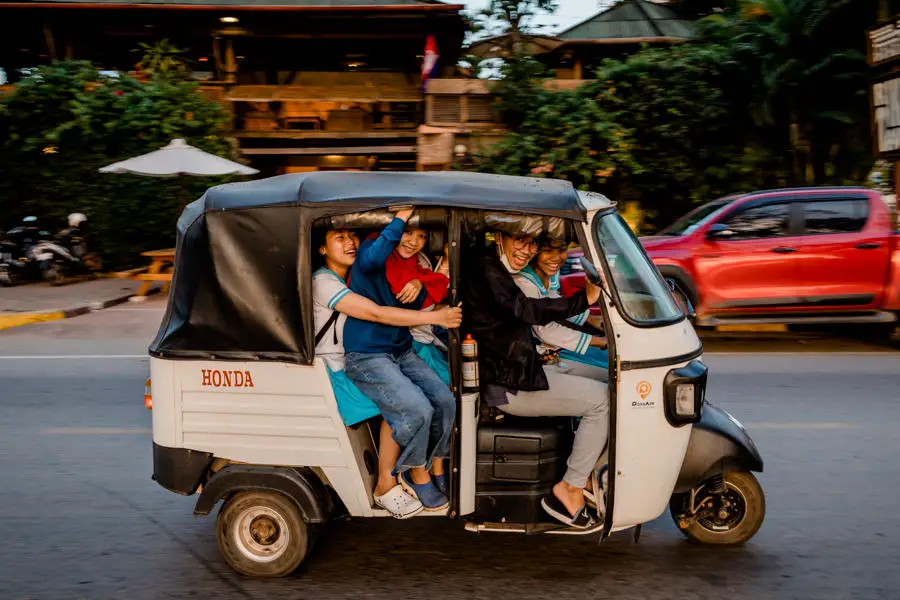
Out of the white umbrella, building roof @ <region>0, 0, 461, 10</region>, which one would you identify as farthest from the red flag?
the white umbrella

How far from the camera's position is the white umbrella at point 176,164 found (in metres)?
14.4

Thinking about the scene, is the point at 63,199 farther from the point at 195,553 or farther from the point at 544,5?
the point at 195,553

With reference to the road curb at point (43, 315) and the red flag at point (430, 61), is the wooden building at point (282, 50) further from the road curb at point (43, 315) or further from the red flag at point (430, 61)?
the road curb at point (43, 315)

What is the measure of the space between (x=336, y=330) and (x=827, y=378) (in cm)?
625

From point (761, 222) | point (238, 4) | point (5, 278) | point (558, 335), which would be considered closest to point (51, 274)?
point (5, 278)

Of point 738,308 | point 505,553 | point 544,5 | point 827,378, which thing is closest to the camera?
point 505,553

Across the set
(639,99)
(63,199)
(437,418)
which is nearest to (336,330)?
(437,418)

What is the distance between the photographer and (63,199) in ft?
57.3

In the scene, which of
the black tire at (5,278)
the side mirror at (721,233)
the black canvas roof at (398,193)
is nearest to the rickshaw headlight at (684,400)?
the black canvas roof at (398,193)

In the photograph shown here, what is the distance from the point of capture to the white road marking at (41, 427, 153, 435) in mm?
6754

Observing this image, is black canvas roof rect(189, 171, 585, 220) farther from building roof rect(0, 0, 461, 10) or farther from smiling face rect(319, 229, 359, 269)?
building roof rect(0, 0, 461, 10)

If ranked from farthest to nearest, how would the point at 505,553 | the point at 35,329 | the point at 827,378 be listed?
the point at 35,329 < the point at 827,378 < the point at 505,553

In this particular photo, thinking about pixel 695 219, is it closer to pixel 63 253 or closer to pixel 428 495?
pixel 428 495

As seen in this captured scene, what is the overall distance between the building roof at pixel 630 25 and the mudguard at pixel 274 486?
19117 mm
